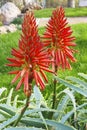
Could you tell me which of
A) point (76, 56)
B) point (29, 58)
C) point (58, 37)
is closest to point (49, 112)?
point (58, 37)

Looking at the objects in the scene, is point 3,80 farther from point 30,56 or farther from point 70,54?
point 30,56

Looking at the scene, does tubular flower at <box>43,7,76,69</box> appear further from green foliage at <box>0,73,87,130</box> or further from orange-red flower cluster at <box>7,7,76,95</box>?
orange-red flower cluster at <box>7,7,76,95</box>

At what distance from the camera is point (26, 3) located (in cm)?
2075

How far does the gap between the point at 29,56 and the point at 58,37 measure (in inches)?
18.2

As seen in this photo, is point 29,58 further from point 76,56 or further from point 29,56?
point 76,56

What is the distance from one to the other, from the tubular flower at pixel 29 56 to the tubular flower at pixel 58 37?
361mm

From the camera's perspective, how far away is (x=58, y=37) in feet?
7.22

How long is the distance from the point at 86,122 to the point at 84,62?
3327 mm

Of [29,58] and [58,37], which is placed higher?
[58,37]

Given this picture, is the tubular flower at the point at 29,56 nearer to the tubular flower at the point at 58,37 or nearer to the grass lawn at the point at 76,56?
the tubular flower at the point at 58,37

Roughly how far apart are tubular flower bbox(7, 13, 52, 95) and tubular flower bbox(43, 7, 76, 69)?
1.19ft

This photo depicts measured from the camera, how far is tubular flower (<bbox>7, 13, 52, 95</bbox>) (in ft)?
5.63

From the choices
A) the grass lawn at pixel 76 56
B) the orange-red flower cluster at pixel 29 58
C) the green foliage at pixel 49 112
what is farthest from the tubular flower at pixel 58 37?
the grass lawn at pixel 76 56

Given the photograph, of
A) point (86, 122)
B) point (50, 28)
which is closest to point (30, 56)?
point (50, 28)
